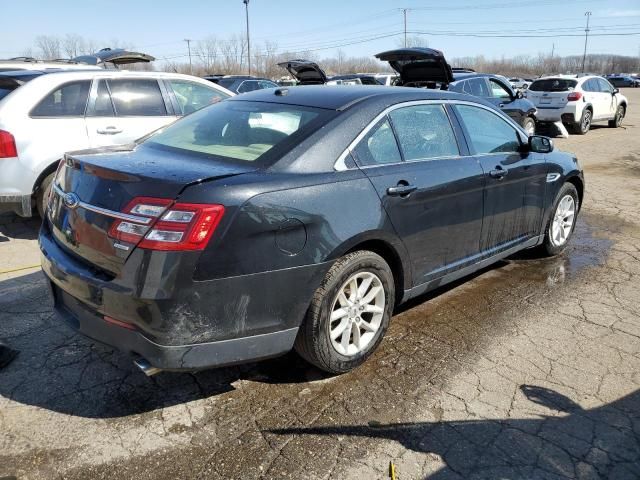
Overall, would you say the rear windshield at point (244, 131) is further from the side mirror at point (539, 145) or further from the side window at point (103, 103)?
the side window at point (103, 103)

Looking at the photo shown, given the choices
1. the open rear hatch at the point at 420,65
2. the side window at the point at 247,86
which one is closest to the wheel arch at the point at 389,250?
the open rear hatch at the point at 420,65

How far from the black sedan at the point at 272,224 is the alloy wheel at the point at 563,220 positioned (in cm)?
144

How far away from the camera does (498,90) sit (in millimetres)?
13109

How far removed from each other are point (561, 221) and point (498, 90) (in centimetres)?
858

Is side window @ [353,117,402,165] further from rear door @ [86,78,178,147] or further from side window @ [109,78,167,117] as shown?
side window @ [109,78,167,117]

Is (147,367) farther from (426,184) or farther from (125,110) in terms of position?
(125,110)

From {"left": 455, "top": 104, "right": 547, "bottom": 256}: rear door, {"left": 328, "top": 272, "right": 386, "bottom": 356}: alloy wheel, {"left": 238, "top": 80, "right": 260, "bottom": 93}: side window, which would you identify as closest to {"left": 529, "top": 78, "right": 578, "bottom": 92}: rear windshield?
{"left": 238, "top": 80, "right": 260, "bottom": 93}: side window

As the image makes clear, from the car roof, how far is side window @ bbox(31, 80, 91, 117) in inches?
115

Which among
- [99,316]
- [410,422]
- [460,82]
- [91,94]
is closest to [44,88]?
[91,94]

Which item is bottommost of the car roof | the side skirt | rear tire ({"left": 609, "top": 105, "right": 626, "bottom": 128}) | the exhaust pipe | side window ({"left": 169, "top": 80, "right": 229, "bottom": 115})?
rear tire ({"left": 609, "top": 105, "right": 626, "bottom": 128})

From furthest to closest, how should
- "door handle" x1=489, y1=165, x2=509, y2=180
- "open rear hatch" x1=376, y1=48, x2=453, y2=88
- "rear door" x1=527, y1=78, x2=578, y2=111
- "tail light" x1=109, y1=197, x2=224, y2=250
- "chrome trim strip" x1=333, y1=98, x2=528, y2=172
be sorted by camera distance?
"rear door" x1=527, y1=78, x2=578, y2=111 → "open rear hatch" x1=376, y1=48, x2=453, y2=88 → "door handle" x1=489, y1=165, x2=509, y2=180 → "chrome trim strip" x1=333, y1=98, x2=528, y2=172 → "tail light" x1=109, y1=197, x2=224, y2=250

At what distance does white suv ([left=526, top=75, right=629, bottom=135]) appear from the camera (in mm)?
15617

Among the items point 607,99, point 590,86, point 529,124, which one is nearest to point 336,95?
point 529,124

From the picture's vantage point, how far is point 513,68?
11319 cm
